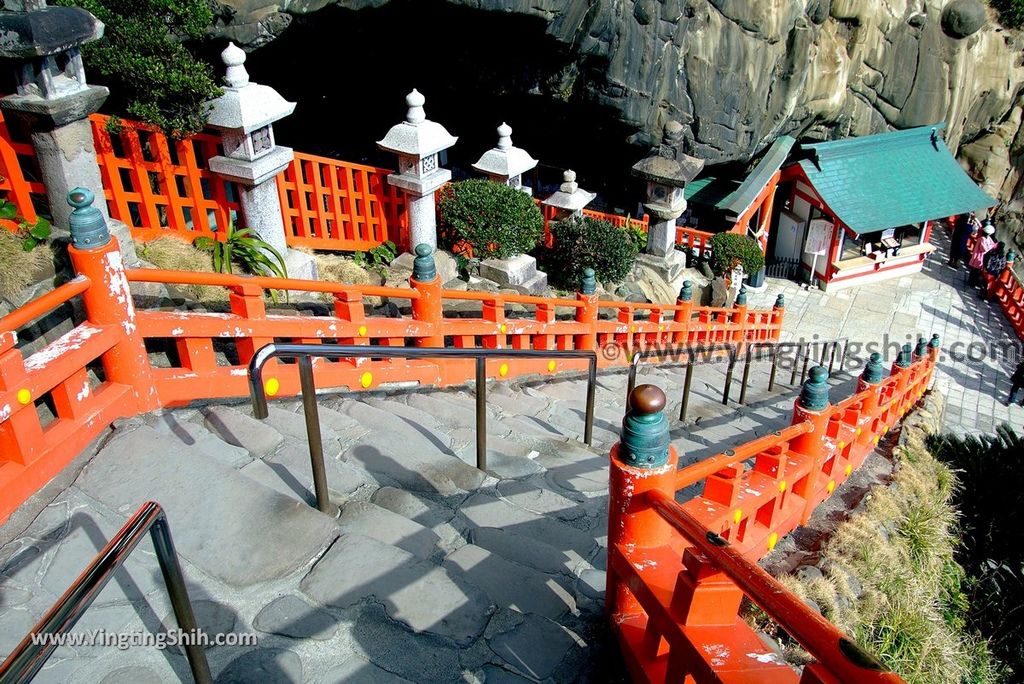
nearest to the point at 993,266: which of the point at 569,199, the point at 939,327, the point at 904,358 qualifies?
the point at 939,327

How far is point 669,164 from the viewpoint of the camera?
1533 centimetres

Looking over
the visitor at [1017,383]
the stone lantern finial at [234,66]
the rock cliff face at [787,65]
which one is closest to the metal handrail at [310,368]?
the stone lantern finial at [234,66]

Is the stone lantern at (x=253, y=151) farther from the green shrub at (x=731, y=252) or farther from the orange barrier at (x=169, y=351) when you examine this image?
the green shrub at (x=731, y=252)

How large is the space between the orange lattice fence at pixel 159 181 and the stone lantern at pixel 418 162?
2.20 meters

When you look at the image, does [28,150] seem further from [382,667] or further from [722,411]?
[722,411]

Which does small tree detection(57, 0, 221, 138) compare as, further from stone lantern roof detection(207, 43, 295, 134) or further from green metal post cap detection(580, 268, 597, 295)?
green metal post cap detection(580, 268, 597, 295)

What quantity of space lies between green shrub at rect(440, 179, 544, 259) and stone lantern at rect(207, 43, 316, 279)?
97.4 inches

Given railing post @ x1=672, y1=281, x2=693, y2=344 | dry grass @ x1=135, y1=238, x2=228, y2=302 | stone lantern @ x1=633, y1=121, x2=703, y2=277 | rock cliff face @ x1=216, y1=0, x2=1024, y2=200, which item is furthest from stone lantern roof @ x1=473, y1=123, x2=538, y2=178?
dry grass @ x1=135, y1=238, x2=228, y2=302

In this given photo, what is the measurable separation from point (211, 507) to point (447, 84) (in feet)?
40.1

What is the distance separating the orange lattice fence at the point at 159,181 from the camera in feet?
24.5

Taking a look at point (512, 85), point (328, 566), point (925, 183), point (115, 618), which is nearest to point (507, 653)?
point (328, 566)

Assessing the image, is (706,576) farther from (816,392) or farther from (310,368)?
(816,392)

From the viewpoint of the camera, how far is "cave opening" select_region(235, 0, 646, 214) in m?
12.1

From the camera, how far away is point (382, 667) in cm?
290
